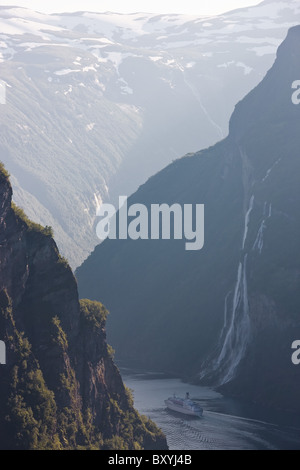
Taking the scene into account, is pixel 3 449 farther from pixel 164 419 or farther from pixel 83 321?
pixel 164 419

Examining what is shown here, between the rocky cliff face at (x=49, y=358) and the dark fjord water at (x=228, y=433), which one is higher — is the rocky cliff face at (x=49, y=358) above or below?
above

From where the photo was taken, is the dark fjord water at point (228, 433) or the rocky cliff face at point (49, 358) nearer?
the rocky cliff face at point (49, 358)

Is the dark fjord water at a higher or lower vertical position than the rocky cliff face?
lower

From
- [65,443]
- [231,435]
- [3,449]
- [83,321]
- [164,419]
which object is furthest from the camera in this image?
[164,419]

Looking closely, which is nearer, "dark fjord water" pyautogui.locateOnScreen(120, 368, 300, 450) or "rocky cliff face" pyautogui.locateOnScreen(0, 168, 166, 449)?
"rocky cliff face" pyautogui.locateOnScreen(0, 168, 166, 449)

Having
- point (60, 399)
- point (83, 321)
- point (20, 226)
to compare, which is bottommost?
point (60, 399)

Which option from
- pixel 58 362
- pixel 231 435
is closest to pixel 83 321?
pixel 58 362

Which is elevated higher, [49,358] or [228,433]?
[49,358]

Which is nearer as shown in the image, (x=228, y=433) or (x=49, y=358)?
(x=49, y=358)
